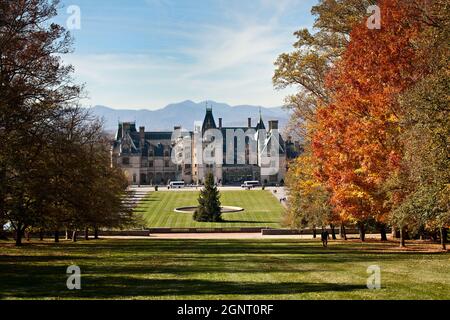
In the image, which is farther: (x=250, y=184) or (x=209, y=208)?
(x=250, y=184)

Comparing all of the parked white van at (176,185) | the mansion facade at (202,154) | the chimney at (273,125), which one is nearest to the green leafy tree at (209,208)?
the parked white van at (176,185)

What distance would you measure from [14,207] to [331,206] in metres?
17.4

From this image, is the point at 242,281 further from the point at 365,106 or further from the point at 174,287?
the point at 365,106

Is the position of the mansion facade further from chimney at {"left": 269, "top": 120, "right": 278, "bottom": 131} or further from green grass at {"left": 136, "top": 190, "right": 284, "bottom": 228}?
green grass at {"left": 136, "top": 190, "right": 284, "bottom": 228}

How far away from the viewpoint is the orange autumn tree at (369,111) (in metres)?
21.4

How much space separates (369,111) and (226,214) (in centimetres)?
4558

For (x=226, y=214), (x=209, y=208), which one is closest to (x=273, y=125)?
(x=226, y=214)

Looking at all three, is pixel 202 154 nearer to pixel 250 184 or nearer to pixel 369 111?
pixel 250 184

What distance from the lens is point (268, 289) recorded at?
12.8 meters

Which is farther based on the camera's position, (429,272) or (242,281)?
(429,272)

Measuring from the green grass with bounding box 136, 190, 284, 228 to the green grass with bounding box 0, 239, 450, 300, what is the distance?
36.3 metres

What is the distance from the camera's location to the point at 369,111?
73.9ft

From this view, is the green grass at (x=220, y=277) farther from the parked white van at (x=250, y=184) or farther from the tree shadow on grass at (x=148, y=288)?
the parked white van at (x=250, y=184)
